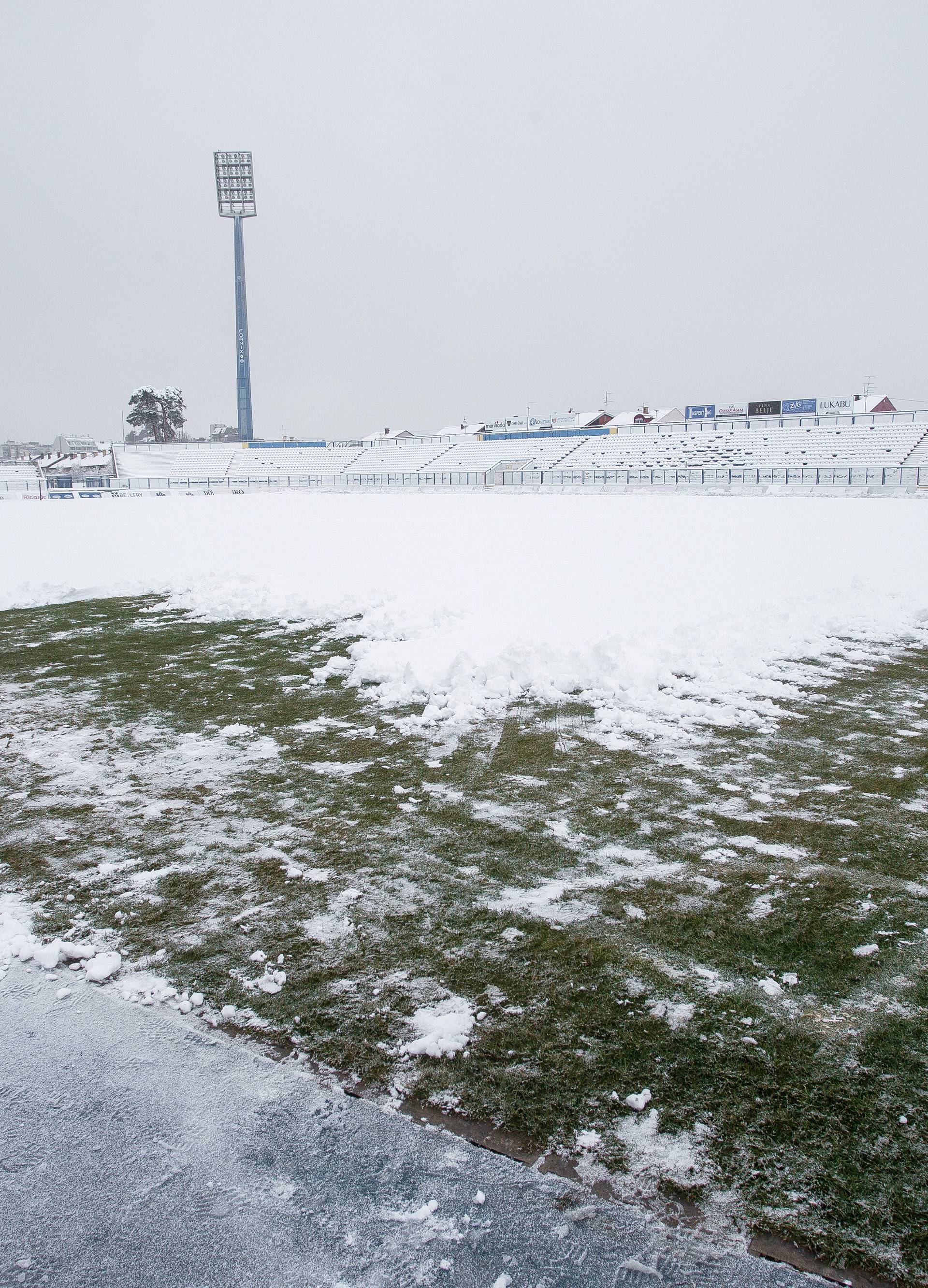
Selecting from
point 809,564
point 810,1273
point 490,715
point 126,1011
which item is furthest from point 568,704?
point 809,564

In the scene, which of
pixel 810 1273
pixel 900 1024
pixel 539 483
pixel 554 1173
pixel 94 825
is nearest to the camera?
pixel 810 1273

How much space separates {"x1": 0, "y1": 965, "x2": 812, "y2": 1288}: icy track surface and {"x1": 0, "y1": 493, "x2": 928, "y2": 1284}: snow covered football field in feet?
0.39

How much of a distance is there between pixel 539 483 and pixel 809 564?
123 ft

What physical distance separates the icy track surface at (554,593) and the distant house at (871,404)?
46.1 meters

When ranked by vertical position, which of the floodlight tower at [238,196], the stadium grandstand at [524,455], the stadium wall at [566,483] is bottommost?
the stadium wall at [566,483]

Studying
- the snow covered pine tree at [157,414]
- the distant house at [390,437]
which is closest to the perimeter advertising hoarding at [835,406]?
the distant house at [390,437]

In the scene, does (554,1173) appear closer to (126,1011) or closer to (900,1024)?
(900,1024)

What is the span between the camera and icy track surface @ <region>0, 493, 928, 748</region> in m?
5.87

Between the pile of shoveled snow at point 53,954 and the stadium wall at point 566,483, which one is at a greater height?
the stadium wall at point 566,483

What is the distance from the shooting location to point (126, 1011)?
243 centimetres

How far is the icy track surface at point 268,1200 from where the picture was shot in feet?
5.34

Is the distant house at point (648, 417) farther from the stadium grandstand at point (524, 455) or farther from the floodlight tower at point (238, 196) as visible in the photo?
the floodlight tower at point (238, 196)

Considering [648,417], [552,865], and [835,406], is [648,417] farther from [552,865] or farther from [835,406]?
[552,865]

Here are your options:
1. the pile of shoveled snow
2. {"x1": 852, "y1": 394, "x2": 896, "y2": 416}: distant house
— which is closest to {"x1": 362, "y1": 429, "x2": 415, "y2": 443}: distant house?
{"x1": 852, "y1": 394, "x2": 896, "y2": 416}: distant house
